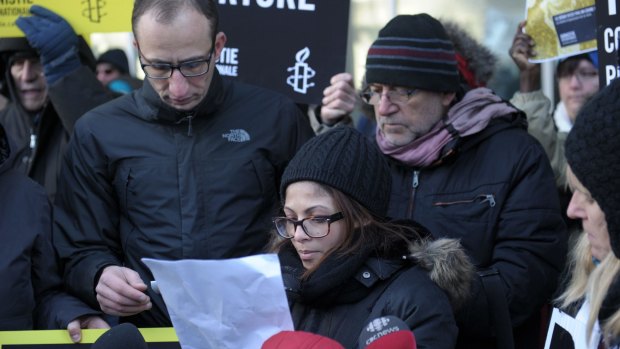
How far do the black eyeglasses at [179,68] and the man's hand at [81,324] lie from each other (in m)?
0.97

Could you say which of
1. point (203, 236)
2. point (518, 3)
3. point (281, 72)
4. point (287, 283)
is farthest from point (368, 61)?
point (518, 3)

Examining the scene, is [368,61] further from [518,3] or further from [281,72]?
[518,3]

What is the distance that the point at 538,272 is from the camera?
402 cm

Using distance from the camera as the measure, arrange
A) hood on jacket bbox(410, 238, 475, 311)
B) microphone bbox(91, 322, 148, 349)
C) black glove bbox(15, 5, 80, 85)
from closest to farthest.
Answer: microphone bbox(91, 322, 148, 349) < hood on jacket bbox(410, 238, 475, 311) < black glove bbox(15, 5, 80, 85)

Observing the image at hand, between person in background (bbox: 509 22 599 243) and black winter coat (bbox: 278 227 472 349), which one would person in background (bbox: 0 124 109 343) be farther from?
person in background (bbox: 509 22 599 243)

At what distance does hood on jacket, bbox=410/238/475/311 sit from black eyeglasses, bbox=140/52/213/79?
1.24 metres

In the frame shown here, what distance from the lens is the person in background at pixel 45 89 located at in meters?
4.97

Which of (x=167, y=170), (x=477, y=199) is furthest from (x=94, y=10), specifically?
(x=477, y=199)

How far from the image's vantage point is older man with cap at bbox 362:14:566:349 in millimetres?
4043

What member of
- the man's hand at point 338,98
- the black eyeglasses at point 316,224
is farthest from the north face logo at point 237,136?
the black eyeglasses at point 316,224

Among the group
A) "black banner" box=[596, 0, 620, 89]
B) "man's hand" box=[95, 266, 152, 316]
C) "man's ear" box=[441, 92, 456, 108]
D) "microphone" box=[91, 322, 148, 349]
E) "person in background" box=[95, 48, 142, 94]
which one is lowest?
"person in background" box=[95, 48, 142, 94]

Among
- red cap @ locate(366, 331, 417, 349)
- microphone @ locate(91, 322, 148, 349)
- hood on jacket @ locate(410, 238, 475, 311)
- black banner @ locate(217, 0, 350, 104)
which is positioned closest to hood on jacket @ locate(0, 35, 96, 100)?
black banner @ locate(217, 0, 350, 104)

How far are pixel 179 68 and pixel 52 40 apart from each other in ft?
4.12

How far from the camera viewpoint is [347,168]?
132 inches
